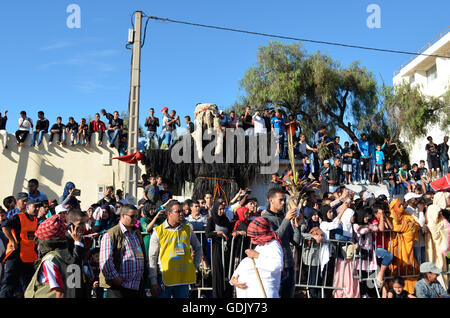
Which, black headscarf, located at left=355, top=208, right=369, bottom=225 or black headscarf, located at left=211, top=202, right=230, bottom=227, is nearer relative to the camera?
black headscarf, located at left=211, top=202, right=230, bottom=227

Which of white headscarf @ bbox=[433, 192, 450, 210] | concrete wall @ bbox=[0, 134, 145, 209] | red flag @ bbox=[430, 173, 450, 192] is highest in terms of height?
concrete wall @ bbox=[0, 134, 145, 209]

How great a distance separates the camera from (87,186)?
1673 cm

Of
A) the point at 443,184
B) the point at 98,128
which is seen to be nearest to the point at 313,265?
the point at 443,184

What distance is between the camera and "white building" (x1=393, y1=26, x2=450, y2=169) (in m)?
26.6

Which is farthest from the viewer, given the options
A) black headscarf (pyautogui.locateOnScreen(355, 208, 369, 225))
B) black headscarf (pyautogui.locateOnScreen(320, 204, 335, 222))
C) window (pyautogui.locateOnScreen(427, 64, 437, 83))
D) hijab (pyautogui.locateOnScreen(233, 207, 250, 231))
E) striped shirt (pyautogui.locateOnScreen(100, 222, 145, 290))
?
window (pyautogui.locateOnScreen(427, 64, 437, 83))

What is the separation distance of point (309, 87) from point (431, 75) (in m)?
12.2

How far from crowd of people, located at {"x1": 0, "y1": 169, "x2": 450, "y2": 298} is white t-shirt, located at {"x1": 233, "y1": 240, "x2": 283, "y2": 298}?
0.01 meters

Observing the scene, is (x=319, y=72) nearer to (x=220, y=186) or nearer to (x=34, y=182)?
(x=220, y=186)

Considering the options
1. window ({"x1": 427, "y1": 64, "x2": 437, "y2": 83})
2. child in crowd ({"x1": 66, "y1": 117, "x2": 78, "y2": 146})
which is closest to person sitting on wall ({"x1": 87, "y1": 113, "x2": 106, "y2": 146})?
child in crowd ({"x1": 66, "y1": 117, "x2": 78, "y2": 146})

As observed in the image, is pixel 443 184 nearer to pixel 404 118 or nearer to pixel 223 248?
pixel 223 248

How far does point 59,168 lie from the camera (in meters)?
16.7

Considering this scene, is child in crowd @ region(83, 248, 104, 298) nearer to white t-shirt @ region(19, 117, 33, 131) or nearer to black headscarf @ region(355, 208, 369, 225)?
black headscarf @ region(355, 208, 369, 225)

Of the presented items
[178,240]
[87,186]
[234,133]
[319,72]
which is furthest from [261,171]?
[319,72]
